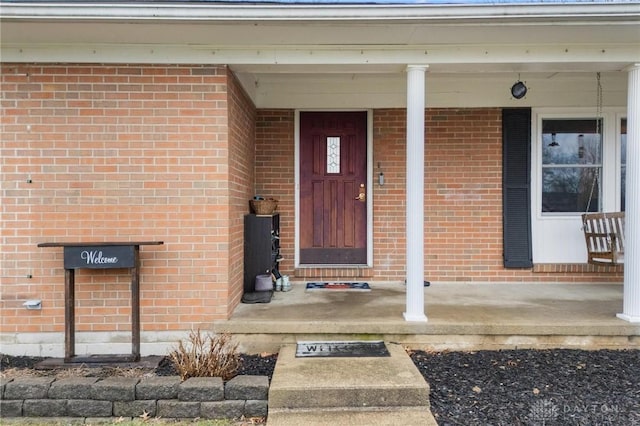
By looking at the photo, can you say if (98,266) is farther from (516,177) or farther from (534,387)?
(516,177)

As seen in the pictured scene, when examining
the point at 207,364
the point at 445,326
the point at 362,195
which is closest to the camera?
the point at 207,364

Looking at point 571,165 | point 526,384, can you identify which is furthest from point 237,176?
point 571,165

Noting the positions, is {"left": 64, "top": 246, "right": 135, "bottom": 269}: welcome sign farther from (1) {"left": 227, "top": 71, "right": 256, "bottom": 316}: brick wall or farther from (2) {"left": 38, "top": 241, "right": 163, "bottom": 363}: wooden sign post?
(1) {"left": 227, "top": 71, "right": 256, "bottom": 316}: brick wall

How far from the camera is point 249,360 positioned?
339 centimetres

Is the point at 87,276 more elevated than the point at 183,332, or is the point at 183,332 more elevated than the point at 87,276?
the point at 87,276

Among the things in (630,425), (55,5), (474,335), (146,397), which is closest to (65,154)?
(55,5)

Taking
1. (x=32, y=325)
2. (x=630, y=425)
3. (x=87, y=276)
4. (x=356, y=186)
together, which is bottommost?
(x=630, y=425)

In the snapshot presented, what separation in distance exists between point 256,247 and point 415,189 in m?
1.87

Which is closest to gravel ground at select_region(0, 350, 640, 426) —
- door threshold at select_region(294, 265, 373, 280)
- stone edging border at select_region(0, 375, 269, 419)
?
stone edging border at select_region(0, 375, 269, 419)

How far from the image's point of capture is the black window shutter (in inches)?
201

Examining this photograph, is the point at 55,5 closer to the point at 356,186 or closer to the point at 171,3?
the point at 171,3

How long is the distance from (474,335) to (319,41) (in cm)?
285

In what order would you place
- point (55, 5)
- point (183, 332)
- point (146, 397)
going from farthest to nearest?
point (183, 332), point (55, 5), point (146, 397)

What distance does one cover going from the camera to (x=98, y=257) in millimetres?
3279
